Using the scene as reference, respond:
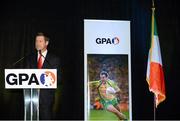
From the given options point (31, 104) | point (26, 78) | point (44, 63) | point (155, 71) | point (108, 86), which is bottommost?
point (31, 104)

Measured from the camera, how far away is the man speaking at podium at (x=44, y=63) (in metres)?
5.75

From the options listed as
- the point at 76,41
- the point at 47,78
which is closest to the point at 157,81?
the point at 76,41

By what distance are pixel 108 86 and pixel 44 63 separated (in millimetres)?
1129

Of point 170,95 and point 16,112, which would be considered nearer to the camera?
point 16,112

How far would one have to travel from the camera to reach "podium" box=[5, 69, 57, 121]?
5.02m

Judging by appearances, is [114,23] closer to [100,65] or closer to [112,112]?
[100,65]

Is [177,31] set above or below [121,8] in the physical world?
below

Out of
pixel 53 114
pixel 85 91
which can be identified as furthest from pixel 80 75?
pixel 53 114

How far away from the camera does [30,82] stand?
16.4 ft

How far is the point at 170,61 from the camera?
6.11 m

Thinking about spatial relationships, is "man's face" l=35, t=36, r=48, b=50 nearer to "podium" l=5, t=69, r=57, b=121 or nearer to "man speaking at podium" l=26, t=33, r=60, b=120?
"man speaking at podium" l=26, t=33, r=60, b=120

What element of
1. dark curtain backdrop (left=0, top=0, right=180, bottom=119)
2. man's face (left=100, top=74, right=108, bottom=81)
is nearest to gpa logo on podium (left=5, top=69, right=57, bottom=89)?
dark curtain backdrop (left=0, top=0, right=180, bottom=119)

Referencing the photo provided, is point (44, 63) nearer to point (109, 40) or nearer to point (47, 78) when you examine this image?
point (47, 78)

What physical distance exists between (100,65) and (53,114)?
1119mm
